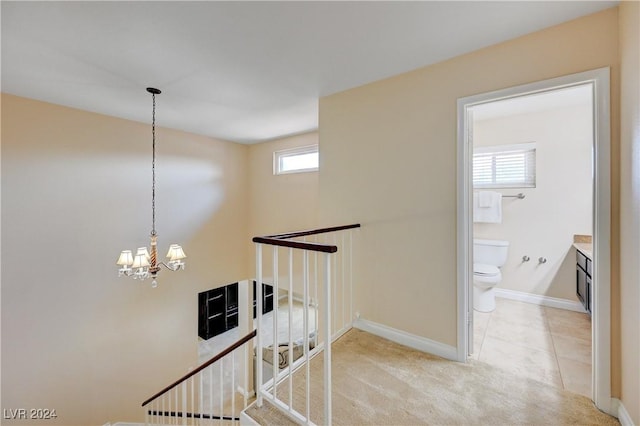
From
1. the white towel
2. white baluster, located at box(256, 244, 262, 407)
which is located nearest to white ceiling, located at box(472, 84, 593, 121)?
the white towel

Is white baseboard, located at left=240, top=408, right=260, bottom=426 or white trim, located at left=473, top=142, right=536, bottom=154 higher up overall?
white trim, located at left=473, top=142, right=536, bottom=154

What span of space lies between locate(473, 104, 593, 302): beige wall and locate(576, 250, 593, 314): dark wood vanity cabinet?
18 cm

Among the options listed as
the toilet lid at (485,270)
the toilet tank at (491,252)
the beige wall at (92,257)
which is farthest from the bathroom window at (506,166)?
the beige wall at (92,257)

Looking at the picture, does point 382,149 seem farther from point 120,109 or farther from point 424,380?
point 120,109

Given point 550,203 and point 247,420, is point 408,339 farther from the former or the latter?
point 550,203

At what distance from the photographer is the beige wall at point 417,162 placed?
173cm

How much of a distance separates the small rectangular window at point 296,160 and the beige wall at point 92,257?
1.14m

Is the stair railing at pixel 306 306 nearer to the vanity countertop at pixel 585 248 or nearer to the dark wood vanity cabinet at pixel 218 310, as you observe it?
the dark wood vanity cabinet at pixel 218 310

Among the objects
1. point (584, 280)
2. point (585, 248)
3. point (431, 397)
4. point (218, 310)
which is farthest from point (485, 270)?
point (218, 310)

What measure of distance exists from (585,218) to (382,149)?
2660 millimetres

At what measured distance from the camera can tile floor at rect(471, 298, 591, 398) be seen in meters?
1.89

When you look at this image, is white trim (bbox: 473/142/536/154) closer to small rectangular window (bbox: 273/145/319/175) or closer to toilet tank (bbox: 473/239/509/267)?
toilet tank (bbox: 473/239/509/267)

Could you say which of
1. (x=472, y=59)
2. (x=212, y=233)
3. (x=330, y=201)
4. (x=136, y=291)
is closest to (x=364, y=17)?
(x=472, y=59)

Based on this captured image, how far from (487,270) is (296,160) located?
3166 millimetres
